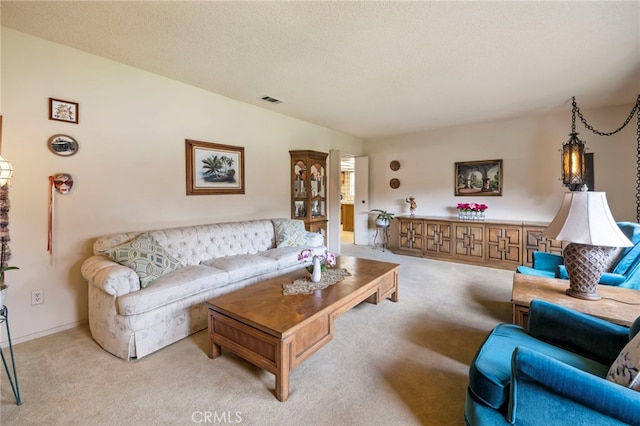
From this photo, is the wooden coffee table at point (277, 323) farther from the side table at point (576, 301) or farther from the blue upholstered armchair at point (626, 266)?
the blue upholstered armchair at point (626, 266)

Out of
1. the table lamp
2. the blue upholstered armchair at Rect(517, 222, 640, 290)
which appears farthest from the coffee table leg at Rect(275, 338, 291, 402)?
the blue upholstered armchair at Rect(517, 222, 640, 290)

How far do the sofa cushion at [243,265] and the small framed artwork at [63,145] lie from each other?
161 cm

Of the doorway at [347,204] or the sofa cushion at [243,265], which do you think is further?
the doorway at [347,204]

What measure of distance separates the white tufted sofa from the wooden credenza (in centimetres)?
311

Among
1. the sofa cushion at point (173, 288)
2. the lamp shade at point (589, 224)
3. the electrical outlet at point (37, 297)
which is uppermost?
the lamp shade at point (589, 224)

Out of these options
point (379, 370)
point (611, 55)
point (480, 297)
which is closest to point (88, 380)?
point (379, 370)

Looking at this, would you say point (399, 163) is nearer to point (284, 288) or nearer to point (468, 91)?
point (468, 91)

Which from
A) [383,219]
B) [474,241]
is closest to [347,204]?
[383,219]

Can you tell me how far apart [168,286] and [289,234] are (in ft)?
6.28

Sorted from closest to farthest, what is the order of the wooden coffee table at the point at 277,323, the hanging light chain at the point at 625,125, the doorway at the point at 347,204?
1. the wooden coffee table at the point at 277,323
2. the hanging light chain at the point at 625,125
3. the doorway at the point at 347,204

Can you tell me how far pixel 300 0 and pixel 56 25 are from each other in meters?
2.01

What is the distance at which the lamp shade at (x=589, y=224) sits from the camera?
5.80 ft

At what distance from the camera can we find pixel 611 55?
8.79 feet

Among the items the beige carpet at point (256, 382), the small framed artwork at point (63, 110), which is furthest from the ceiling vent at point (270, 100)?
the beige carpet at point (256, 382)
